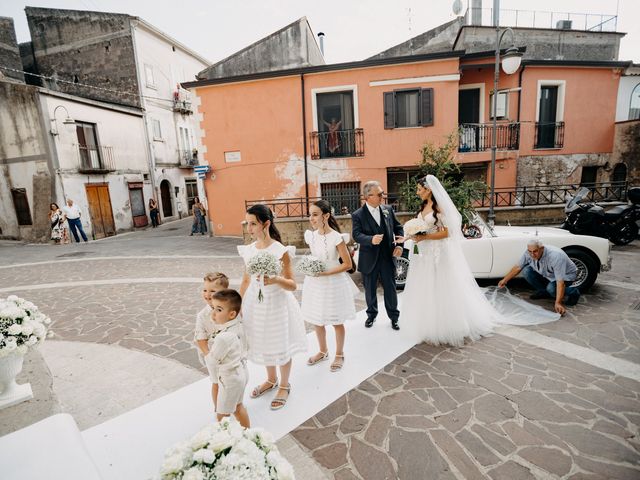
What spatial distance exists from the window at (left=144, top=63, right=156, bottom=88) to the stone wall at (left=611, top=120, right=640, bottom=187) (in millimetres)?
25135

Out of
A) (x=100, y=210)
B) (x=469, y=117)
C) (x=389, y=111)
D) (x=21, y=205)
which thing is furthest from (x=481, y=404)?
(x=21, y=205)

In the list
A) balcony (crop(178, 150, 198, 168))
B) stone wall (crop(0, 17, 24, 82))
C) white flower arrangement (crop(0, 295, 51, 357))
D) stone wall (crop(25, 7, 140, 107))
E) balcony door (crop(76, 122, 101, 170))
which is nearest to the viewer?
white flower arrangement (crop(0, 295, 51, 357))

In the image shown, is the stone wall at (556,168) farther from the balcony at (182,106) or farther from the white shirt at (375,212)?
the balcony at (182,106)

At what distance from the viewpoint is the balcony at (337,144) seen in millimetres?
14250

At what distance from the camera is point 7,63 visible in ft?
63.5

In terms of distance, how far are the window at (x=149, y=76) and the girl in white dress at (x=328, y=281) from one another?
2317 cm

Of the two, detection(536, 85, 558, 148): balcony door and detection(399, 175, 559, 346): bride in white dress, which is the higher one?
detection(536, 85, 558, 148): balcony door

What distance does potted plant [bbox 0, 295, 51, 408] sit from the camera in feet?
9.42

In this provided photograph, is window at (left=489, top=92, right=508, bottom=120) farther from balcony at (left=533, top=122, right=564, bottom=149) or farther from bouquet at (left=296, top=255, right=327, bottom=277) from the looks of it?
bouquet at (left=296, top=255, right=327, bottom=277)

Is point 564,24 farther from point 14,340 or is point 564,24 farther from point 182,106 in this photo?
point 14,340

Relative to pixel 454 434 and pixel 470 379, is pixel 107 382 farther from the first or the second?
pixel 470 379

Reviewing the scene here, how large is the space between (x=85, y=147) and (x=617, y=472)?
70.3 ft

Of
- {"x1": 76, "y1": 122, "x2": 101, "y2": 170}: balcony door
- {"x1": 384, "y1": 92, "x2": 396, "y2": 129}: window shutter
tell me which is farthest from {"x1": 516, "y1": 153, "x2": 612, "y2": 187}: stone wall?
{"x1": 76, "y1": 122, "x2": 101, "y2": 170}: balcony door

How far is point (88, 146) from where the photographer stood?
17.8 m
